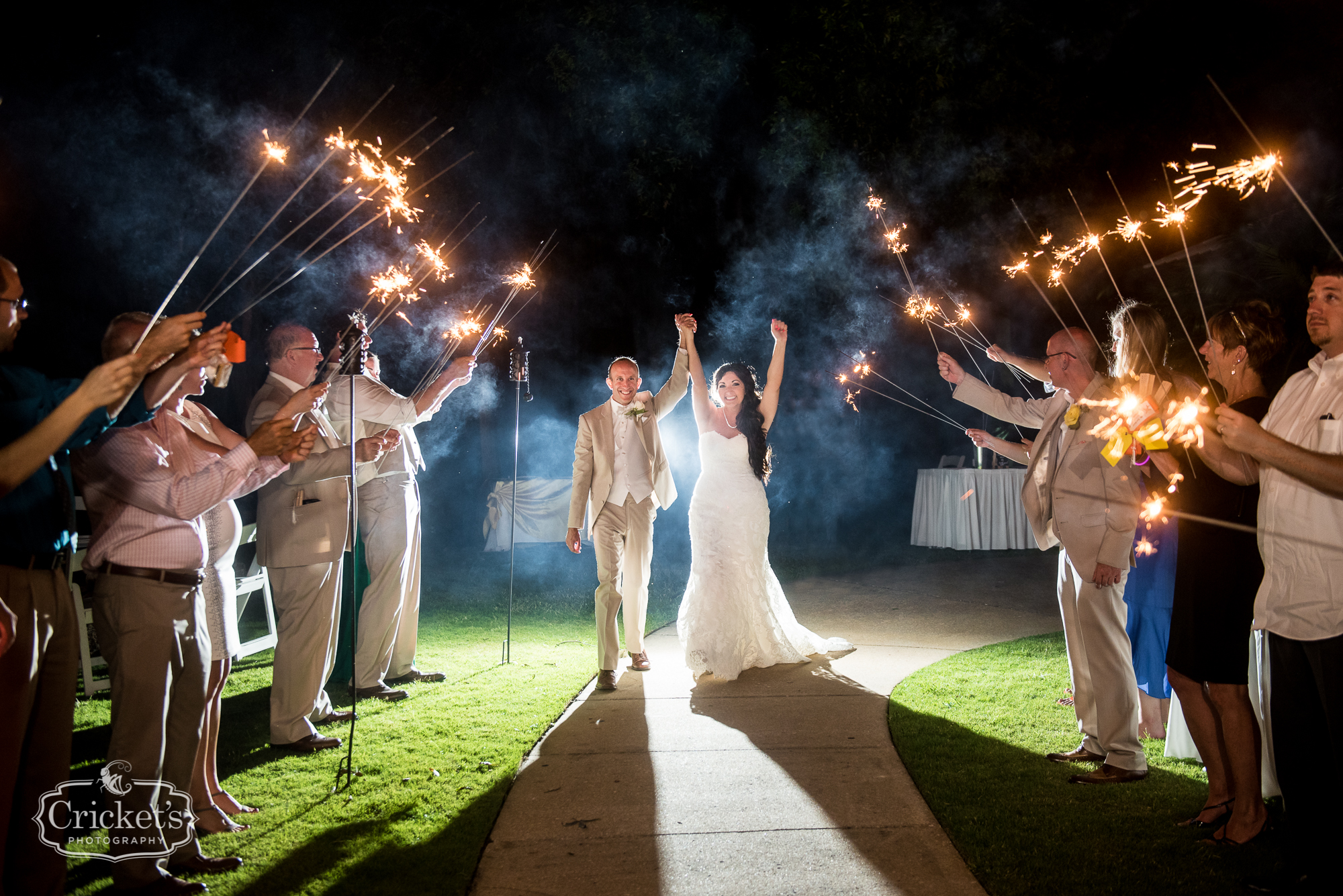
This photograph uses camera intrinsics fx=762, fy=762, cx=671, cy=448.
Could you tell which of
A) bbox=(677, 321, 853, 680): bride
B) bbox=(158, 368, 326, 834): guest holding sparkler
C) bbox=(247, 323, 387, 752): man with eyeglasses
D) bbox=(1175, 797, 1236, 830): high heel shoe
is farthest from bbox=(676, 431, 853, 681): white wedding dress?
bbox=(158, 368, 326, 834): guest holding sparkler

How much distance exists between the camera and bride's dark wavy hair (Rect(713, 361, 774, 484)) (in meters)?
5.72

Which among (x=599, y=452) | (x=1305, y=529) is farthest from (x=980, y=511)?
(x=1305, y=529)

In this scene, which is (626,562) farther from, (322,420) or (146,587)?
(146,587)

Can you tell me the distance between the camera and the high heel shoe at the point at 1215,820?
3.05m

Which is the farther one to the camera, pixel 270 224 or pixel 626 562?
pixel 270 224

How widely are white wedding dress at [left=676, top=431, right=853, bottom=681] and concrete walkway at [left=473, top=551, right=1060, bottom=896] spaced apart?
0.60 feet

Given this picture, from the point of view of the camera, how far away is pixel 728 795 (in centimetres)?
345

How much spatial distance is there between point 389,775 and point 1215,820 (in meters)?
3.63

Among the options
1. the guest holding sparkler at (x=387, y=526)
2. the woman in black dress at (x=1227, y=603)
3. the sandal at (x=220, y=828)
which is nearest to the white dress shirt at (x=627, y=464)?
the guest holding sparkler at (x=387, y=526)

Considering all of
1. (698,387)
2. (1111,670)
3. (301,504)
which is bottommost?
(1111,670)

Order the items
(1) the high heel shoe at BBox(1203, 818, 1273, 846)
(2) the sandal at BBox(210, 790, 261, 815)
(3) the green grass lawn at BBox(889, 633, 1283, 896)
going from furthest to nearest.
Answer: (2) the sandal at BBox(210, 790, 261, 815) < (1) the high heel shoe at BBox(1203, 818, 1273, 846) < (3) the green grass lawn at BBox(889, 633, 1283, 896)

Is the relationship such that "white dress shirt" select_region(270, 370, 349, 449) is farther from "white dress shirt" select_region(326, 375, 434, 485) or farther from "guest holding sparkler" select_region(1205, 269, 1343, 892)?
"guest holding sparkler" select_region(1205, 269, 1343, 892)

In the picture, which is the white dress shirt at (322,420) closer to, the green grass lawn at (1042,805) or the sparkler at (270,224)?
the sparkler at (270,224)

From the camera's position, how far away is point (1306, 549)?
8.05ft
